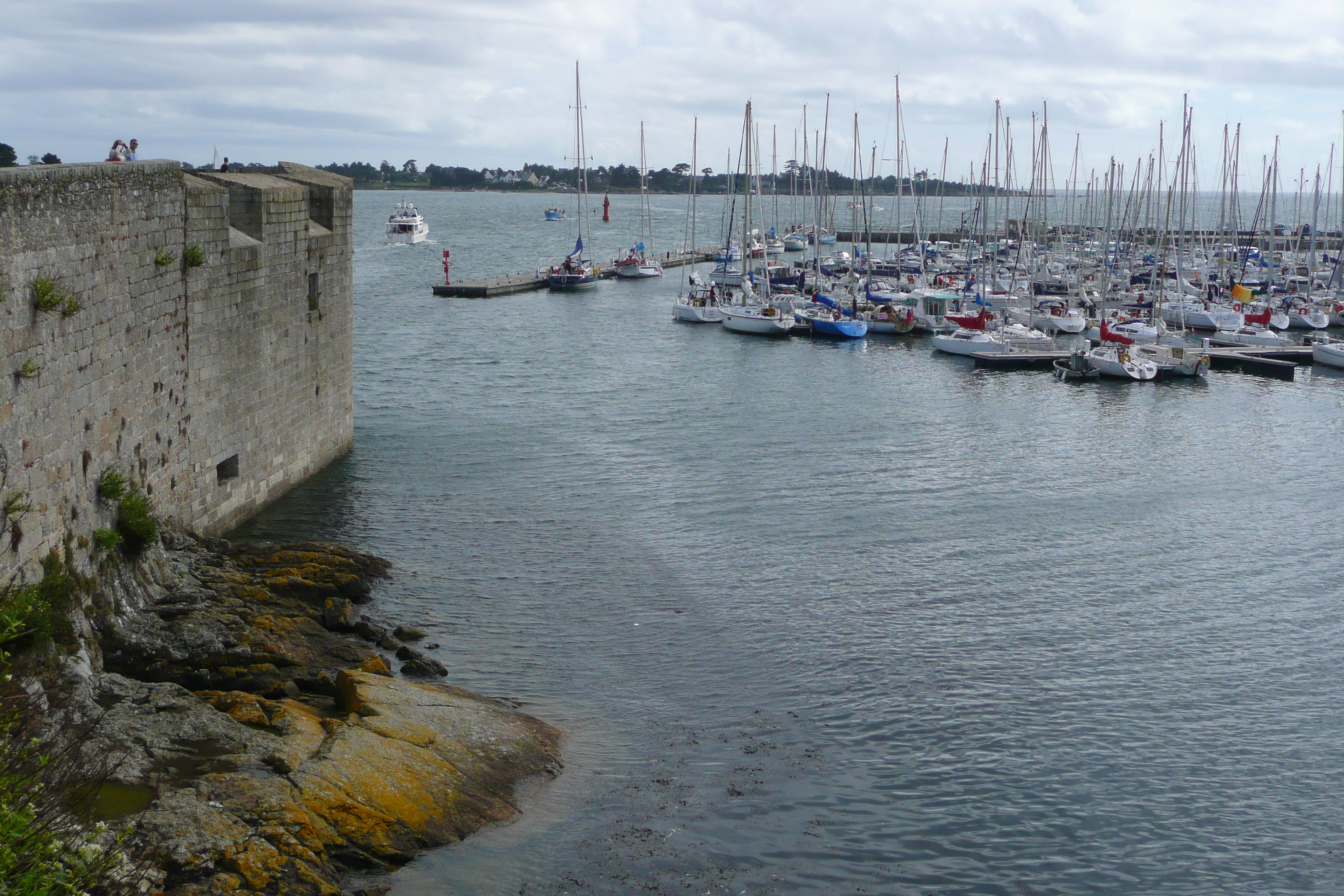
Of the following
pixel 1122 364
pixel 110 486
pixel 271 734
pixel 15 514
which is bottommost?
pixel 271 734

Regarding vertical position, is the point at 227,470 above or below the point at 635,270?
below

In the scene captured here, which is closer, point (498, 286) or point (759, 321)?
point (759, 321)

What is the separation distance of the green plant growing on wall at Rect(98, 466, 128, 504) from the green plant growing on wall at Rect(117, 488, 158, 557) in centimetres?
21

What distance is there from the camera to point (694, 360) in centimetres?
5244

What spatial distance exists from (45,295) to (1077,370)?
42.4m

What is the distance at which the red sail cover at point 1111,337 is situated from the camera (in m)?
54.1

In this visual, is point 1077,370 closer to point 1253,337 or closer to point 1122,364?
point 1122,364

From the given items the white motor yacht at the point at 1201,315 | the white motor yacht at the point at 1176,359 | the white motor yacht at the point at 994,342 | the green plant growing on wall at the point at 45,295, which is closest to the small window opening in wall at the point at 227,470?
the green plant growing on wall at the point at 45,295

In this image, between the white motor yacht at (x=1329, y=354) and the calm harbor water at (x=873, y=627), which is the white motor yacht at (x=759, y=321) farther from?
the white motor yacht at (x=1329, y=354)

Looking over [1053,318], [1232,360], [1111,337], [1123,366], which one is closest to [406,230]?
[1053,318]

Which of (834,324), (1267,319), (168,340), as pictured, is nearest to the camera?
(168,340)

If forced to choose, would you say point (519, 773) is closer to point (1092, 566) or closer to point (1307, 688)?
point (1307, 688)

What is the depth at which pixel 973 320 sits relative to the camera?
58156mm

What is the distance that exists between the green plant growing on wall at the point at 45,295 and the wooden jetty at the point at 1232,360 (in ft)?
141
